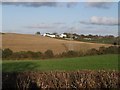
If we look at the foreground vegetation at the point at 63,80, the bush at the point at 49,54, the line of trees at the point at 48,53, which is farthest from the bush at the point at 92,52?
the foreground vegetation at the point at 63,80

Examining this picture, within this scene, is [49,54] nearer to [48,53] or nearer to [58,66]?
[48,53]

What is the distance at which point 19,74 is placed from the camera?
58.0 feet

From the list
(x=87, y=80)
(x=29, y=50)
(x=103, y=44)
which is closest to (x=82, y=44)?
(x=103, y=44)

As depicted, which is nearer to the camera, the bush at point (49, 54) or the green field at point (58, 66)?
the green field at point (58, 66)

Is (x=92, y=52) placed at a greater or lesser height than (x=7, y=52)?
lesser

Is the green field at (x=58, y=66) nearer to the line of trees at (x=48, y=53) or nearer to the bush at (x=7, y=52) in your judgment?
the bush at (x=7, y=52)

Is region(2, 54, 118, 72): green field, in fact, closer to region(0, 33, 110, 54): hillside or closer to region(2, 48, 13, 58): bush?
region(2, 48, 13, 58): bush

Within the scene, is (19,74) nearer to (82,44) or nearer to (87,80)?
(87,80)

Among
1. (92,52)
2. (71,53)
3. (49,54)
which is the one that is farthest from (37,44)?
(92,52)

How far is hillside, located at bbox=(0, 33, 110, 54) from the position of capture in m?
45.5

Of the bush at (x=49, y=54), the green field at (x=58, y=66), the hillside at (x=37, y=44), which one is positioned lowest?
the green field at (x=58, y=66)

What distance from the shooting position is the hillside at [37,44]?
45481 mm

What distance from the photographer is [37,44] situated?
49906mm

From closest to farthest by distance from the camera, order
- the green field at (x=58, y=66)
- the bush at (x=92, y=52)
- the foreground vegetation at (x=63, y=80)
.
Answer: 1. the foreground vegetation at (x=63, y=80)
2. the green field at (x=58, y=66)
3. the bush at (x=92, y=52)
